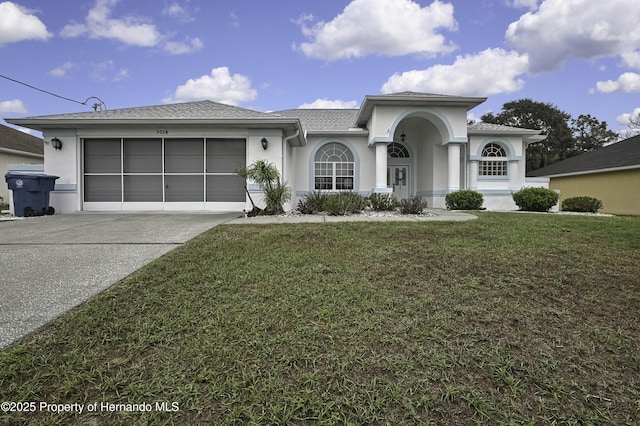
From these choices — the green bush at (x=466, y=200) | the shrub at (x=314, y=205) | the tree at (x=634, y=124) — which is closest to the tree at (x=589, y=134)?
the tree at (x=634, y=124)

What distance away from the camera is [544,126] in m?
38.2

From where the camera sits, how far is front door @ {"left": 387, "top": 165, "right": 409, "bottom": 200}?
17.1m

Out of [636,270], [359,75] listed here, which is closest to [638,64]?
[359,75]

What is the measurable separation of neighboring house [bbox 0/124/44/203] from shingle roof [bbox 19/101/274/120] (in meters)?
11.6

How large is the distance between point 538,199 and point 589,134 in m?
33.0

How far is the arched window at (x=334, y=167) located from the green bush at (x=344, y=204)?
167 inches

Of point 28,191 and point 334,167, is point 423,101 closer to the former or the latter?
point 334,167

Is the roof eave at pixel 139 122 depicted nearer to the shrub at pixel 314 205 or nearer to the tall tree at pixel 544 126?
the shrub at pixel 314 205

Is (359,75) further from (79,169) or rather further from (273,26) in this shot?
(79,169)

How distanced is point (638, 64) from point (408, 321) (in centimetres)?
2688

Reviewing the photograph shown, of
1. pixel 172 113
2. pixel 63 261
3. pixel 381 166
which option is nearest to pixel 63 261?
pixel 63 261

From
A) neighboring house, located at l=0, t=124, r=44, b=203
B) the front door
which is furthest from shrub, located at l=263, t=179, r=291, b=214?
neighboring house, located at l=0, t=124, r=44, b=203

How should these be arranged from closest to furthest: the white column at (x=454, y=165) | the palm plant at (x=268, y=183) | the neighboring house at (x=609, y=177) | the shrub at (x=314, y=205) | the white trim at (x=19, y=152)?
the palm plant at (x=268, y=183) < the shrub at (x=314, y=205) < the white column at (x=454, y=165) < the neighboring house at (x=609, y=177) < the white trim at (x=19, y=152)

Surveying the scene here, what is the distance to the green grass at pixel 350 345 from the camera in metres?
1.94
